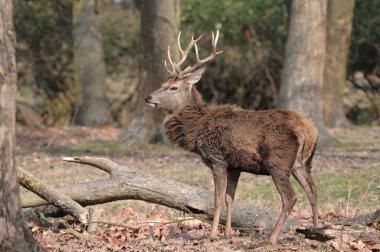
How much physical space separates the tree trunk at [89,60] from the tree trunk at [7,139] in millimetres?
20818

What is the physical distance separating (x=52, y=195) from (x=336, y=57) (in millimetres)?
16163

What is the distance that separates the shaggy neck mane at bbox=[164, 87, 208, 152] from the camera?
916cm

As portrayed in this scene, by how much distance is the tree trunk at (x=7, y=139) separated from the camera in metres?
5.90

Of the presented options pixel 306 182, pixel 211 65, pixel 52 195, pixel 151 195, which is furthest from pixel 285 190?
pixel 211 65

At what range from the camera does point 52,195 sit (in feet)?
28.3

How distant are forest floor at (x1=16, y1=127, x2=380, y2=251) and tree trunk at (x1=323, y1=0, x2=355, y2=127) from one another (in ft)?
3.01

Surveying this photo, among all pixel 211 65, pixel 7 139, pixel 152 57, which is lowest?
pixel 211 65

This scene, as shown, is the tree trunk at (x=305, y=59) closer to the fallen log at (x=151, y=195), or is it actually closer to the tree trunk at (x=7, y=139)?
the fallen log at (x=151, y=195)

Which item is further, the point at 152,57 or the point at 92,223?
the point at 152,57

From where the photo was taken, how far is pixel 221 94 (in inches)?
1093

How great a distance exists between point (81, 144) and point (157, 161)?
4186 mm

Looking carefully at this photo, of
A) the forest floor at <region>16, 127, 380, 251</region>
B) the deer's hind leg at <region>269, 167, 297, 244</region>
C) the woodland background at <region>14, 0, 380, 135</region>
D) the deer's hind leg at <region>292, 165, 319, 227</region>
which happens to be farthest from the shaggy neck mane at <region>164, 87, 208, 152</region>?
the woodland background at <region>14, 0, 380, 135</region>

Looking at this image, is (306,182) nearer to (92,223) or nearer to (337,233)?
(337,233)

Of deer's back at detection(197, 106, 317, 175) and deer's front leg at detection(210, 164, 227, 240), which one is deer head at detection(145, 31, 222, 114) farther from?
deer's front leg at detection(210, 164, 227, 240)
